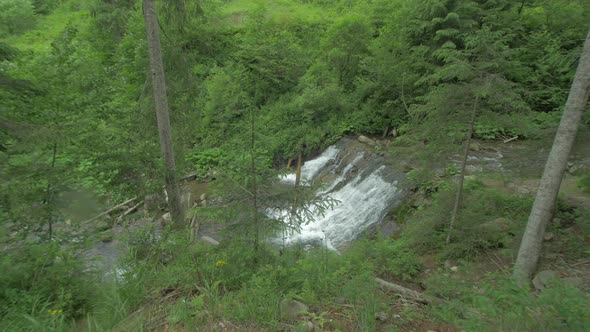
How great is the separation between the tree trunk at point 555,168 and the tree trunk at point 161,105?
6.29 metres

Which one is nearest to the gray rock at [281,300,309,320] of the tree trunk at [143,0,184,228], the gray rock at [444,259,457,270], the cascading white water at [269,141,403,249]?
Answer: the gray rock at [444,259,457,270]

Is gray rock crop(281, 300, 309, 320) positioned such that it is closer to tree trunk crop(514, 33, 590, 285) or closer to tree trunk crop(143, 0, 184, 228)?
tree trunk crop(514, 33, 590, 285)

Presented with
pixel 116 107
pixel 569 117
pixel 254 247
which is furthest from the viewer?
pixel 116 107

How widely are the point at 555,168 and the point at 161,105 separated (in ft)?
22.5

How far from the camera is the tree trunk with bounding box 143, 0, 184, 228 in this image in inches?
251

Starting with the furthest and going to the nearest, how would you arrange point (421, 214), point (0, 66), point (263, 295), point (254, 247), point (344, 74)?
point (344, 74) → point (421, 214) → point (0, 66) → point (254, 247) → point (263, 295)

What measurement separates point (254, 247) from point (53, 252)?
253cm

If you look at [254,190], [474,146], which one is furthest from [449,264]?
[474,146]

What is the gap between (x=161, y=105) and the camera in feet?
22.1

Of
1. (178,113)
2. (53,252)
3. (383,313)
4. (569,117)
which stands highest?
(569,117)

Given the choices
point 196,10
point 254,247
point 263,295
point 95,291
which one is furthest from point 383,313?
point 196,10

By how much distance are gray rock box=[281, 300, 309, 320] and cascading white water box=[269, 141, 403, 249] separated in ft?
14.6

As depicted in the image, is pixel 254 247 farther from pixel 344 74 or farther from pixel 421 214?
pixel 344 74

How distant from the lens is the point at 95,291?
3904 mm
